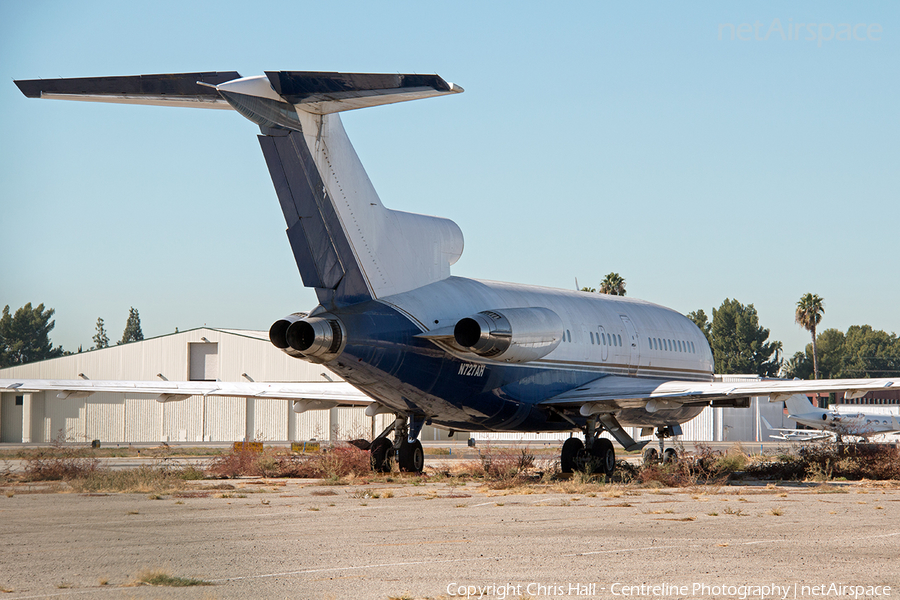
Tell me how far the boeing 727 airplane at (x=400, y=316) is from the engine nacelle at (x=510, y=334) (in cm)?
4

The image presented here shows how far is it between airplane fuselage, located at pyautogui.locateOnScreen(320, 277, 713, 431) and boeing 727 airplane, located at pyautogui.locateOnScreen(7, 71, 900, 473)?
4 centimetres

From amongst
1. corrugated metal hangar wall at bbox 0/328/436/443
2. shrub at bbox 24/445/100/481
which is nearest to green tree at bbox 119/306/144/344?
corrugated metal hangar wall at bbox 0/328/436/443

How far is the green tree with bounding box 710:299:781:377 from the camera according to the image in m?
109

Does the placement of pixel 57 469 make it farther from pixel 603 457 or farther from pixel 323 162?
pixel 603 457

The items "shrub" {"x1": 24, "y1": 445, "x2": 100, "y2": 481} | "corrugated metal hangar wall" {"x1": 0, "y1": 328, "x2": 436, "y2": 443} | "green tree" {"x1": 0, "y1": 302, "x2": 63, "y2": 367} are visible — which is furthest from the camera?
"corrugated metal hangar wall" {"x1": 0, "y1": 328, "x2": 436, "y2": 443}

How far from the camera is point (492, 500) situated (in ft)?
53.0

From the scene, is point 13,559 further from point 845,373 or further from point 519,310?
point 845,373

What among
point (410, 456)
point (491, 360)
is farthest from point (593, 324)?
point (410, 456)

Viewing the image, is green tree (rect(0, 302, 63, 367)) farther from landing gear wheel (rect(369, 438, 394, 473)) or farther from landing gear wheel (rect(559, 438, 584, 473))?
landing gear wheel (rect(559, 438, 584, 473))

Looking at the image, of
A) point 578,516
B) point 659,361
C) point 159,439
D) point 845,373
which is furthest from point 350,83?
point 845,373

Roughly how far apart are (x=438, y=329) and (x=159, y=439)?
4009 centimetres

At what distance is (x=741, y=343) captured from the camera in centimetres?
10962

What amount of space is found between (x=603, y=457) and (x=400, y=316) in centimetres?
660

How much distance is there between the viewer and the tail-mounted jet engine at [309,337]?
54.0ft
